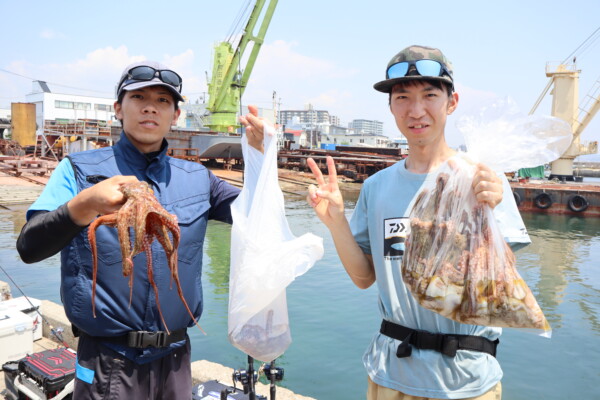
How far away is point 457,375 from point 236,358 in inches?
207

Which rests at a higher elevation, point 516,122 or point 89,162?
point 516,122

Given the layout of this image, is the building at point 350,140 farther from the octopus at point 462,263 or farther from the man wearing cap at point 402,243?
the octopus at point 462,263

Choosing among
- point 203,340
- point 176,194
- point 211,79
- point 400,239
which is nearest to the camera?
point 400,239

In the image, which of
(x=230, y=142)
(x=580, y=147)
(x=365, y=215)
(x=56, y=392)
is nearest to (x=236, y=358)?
(x=56, y=392)

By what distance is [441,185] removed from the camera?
188cm

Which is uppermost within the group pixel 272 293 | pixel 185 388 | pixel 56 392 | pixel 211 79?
pixel 211 79

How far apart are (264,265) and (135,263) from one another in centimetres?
61

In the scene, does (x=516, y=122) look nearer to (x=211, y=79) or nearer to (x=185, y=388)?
(x=185, y=388)

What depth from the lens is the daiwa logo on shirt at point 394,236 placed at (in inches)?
81.4

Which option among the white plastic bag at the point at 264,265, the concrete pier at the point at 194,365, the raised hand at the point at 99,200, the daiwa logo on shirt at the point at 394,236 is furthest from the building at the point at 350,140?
the raised hand at the point at 99,200

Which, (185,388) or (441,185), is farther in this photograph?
(185,388)

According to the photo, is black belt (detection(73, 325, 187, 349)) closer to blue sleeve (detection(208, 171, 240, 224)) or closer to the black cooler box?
blue sleeve (detection(208, 171, 240, 224))

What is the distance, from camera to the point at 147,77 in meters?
2.28

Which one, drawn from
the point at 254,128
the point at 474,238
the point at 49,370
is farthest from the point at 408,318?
the point at 49,370
